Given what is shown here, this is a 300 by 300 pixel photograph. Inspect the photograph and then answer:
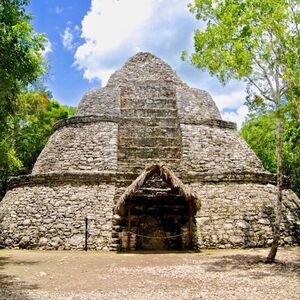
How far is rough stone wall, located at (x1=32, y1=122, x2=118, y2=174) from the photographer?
1380cm

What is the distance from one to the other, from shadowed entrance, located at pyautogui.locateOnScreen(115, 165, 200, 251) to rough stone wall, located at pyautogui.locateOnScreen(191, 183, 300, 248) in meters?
0.54

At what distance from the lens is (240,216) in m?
11.8

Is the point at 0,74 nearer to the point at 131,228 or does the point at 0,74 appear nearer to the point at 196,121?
the point at 131,228

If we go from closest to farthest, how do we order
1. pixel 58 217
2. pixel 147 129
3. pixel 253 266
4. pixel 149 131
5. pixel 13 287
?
pixel 13 287, pixel 253 266, pixel 58 217, pixel 149 131, pixel 147 129

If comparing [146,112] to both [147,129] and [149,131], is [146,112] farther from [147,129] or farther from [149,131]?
[149,131]

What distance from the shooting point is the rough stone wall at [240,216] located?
11.3 meters

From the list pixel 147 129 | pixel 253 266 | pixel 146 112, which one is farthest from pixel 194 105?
pixel 253 266

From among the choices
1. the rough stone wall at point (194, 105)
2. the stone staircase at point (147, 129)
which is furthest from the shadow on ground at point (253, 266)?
the rough stone wall at point (194, 105)

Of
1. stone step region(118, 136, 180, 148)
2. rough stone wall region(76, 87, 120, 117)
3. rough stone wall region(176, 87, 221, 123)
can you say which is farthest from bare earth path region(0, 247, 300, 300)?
rough stone wall region(76, 87, 120, 117)

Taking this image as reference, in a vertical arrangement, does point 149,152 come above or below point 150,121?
below

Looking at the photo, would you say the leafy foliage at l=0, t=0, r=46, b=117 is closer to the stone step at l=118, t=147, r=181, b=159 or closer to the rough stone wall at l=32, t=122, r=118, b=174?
the rough stone wall at l=32, t=122, r=118, b=174

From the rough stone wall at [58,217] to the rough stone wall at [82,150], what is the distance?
117 centimetres

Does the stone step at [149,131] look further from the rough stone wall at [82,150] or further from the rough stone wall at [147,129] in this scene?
the rough stone wall at [82,150]

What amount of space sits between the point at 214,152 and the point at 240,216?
3463 millimetres
